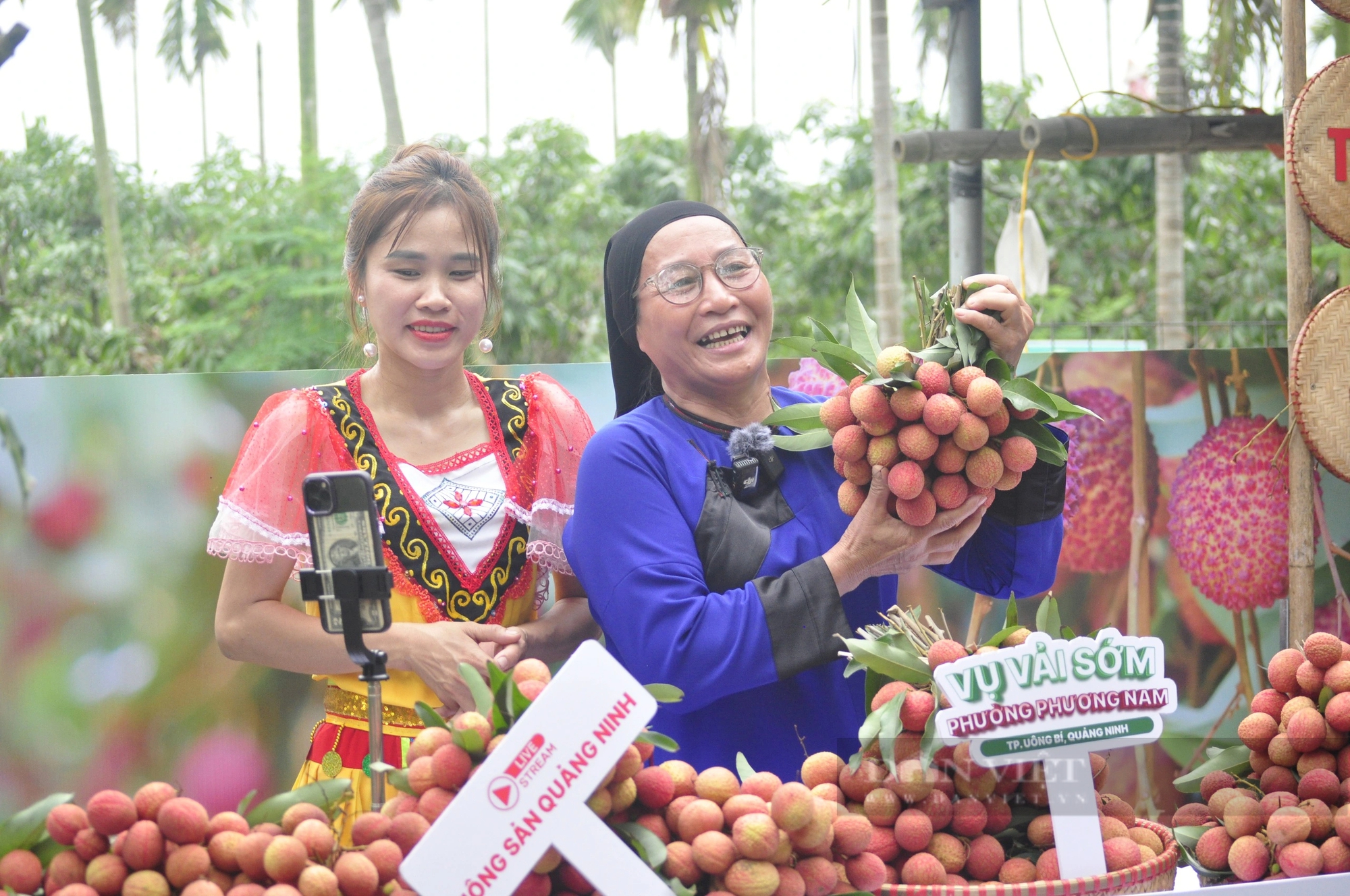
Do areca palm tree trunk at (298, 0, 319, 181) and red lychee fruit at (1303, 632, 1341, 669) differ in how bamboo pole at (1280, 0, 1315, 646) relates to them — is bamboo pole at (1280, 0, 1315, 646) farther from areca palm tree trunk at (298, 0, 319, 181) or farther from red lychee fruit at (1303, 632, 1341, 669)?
areca palm tree trunk at (298, 0, 319, 181)

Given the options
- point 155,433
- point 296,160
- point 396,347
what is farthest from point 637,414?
point 296,160

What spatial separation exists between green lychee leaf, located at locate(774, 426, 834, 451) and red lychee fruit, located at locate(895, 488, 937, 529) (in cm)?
15

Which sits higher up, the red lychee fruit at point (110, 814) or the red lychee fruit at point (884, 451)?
the red lychee fruit at point (884, 451)

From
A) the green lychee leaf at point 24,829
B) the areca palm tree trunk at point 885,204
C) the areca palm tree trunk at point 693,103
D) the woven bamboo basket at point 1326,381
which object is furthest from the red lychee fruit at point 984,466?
the areca palm tree trunk at point 693,103

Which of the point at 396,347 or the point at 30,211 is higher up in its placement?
the point at 30,211

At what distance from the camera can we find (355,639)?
95 cm

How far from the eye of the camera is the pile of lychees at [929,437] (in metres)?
1.13

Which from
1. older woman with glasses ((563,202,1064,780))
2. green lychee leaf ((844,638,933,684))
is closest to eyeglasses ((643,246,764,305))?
older woman with glasses ((563,202,1064,780))

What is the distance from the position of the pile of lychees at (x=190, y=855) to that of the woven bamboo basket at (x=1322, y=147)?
192 centimetres

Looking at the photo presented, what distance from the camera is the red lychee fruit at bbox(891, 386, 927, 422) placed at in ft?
3.72

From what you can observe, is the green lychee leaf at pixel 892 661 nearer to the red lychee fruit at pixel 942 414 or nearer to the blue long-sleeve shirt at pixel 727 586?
the blue long-sleeve shirt at pixel 727 586

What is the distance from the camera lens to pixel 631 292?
138 cm

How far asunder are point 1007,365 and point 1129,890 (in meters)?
0.53

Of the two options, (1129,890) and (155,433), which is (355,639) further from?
(155,433)
